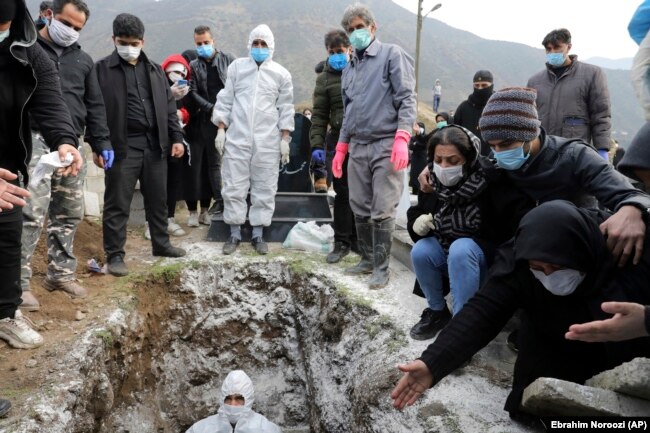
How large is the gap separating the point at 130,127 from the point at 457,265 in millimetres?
2978

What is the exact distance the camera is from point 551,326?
206 cm

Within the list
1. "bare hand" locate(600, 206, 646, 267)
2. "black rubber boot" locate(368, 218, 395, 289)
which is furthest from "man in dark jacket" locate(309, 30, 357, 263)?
"bare hand" locate(600, 206, 646, 267)

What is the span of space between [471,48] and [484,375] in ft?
382

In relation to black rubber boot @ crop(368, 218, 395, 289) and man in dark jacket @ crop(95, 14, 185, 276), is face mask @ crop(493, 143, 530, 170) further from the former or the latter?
man in dark jacket @ crop(95, 14, 185, 276)

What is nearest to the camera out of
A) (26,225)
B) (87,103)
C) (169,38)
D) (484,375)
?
(484,375)

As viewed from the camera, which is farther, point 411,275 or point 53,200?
point 411,275

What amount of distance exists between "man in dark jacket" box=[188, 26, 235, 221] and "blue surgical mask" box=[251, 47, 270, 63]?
0.95 meters

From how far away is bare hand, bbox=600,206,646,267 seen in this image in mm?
1871

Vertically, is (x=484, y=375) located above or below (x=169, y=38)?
below

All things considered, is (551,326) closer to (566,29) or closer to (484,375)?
(484,375)

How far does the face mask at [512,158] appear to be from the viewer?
2.40 m

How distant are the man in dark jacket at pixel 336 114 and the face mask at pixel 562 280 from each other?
2.61 metres

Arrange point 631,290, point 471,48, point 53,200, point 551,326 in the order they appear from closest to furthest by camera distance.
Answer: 1. point 631,290
2. point 551,326
3. point 53,200
4. point 471,48

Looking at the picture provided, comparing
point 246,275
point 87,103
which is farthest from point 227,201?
point 87,103
